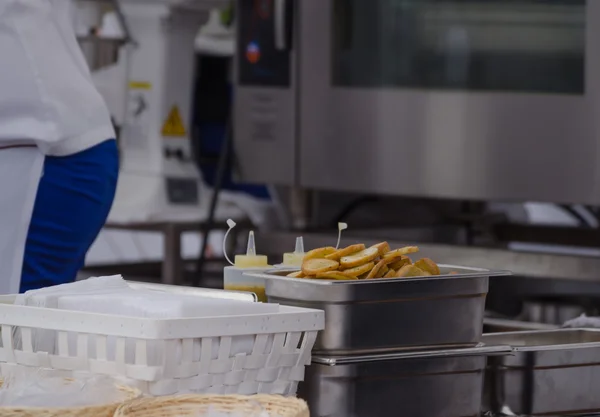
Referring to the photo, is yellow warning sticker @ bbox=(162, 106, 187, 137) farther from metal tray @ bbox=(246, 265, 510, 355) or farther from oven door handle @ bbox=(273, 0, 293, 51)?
metal tray @ bbox=(246, 265, 510, 355)

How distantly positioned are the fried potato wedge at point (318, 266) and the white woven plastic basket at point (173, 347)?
58 millimetres

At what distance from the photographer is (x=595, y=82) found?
2.22m

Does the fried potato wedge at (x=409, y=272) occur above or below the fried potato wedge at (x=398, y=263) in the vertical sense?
below

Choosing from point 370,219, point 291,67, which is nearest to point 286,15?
point 291,67

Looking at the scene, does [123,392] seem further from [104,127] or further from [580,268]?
[580,268]

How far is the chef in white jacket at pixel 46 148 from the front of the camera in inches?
73.8

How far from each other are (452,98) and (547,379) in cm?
108

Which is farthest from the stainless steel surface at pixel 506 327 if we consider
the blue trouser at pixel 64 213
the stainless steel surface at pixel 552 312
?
the stainless steel surface at pixel 552 312

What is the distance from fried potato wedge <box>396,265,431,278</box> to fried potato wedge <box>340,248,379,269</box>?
3 cm

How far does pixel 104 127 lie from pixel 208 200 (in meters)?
1.12

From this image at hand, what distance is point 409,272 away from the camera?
132 centimetres

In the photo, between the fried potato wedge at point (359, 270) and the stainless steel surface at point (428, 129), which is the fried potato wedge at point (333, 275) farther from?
the stainless steel surface at point (428, 129)

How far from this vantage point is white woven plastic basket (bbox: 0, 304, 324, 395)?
1131 mm

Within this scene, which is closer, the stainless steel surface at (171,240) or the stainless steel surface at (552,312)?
the stainless steel surface at (552,312)
